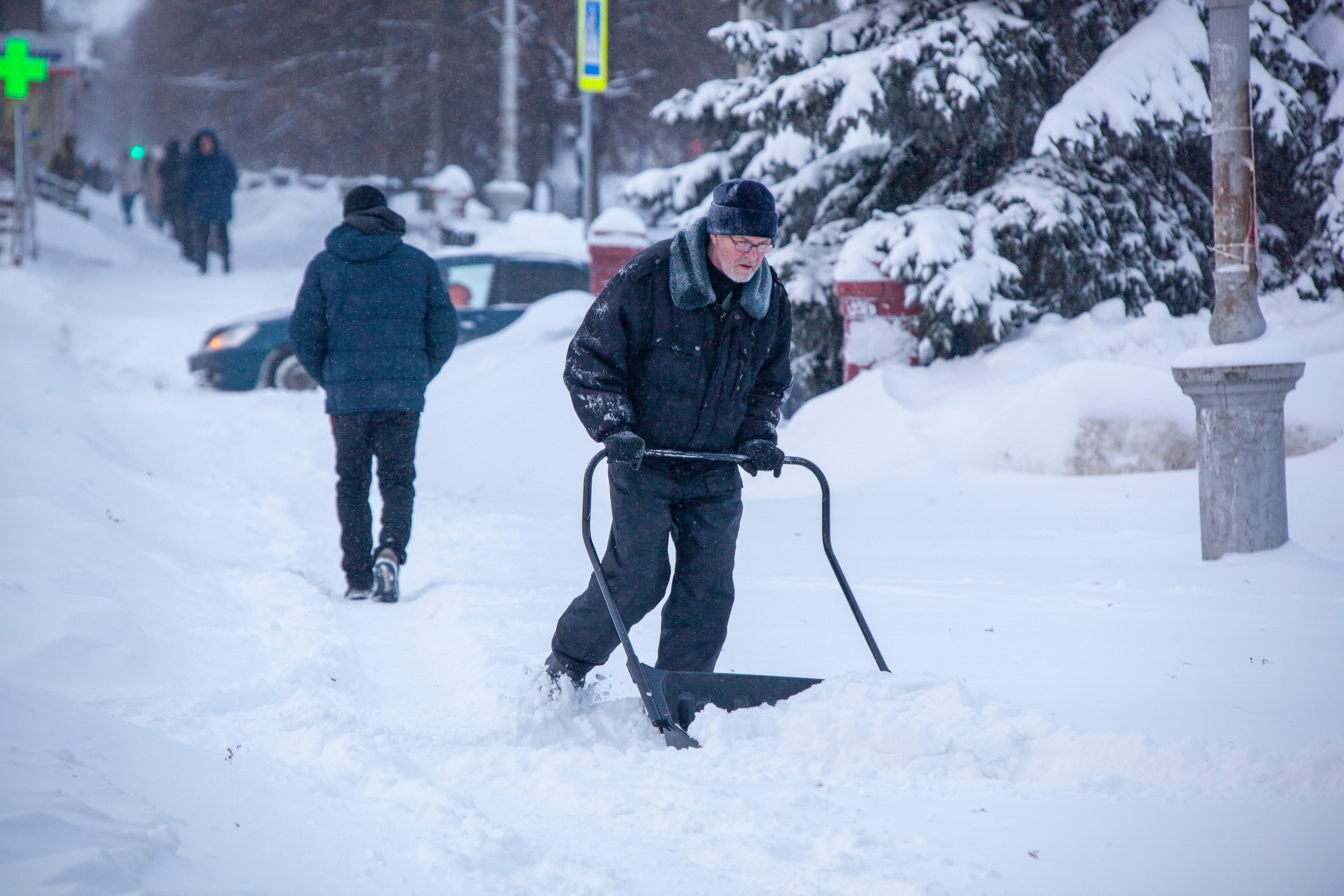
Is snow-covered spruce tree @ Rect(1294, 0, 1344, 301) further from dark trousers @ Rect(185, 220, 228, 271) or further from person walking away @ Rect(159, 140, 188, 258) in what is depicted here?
person walking away @ Rect(159, 140, 188, 258)

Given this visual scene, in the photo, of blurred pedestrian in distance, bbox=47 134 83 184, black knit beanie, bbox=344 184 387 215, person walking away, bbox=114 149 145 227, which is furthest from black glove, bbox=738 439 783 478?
person walking away, bbox=114 149 145 227

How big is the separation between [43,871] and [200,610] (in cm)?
312

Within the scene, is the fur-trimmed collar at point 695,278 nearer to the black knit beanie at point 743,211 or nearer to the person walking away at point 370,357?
the black knit beanie at point 743,211

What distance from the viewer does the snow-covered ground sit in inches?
103

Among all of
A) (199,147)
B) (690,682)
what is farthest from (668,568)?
(199,147)

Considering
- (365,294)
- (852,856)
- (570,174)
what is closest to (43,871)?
(852,856)

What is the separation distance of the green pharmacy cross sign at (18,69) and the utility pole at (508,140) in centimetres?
772

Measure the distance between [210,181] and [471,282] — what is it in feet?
28.2

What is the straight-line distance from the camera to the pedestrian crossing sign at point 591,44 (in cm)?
1778

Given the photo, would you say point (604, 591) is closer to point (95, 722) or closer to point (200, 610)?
point (95, 722)

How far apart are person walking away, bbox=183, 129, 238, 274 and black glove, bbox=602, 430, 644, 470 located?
17.3 metres

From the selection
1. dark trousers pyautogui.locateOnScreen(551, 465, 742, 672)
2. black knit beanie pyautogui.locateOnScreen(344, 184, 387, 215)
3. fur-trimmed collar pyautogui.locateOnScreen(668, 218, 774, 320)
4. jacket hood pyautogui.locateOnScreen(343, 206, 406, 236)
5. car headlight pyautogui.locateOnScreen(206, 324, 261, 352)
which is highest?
black knit beanie pyautogui.locateOnScreen(344, 184, 387, 215)

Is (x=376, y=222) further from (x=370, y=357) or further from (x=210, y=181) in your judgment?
(x=210, y=181)

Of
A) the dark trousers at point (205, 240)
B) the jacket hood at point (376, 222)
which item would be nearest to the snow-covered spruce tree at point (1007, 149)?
the jacket hood at point (376, 222)
